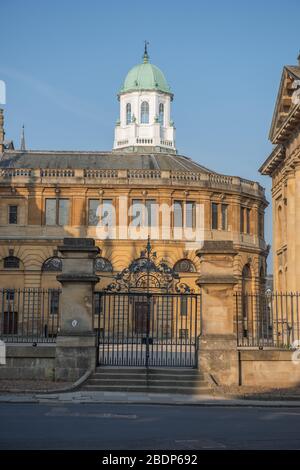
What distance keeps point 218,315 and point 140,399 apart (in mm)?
3963

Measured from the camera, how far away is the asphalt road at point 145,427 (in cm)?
1091

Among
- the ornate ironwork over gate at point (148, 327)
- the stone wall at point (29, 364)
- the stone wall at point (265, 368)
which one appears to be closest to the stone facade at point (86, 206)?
the ornate ironwork over gate at point (148, 327)

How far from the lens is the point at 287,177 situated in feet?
103

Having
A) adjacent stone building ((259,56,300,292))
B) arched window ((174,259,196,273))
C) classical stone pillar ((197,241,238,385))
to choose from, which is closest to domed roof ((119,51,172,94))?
arched window ((174,259,196,273))

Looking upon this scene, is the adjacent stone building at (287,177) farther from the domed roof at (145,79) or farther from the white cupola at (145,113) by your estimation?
the domed roof at (145,79)

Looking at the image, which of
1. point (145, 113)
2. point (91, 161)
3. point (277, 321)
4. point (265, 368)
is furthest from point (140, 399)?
point (145, 113)

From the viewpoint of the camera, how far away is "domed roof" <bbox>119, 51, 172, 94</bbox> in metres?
71.8

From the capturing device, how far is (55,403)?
1675 cm

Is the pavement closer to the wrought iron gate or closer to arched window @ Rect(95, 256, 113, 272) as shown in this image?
the wrought iron gate

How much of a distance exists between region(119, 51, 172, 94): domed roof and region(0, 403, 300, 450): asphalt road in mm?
58358

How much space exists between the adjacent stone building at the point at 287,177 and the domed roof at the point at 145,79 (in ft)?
124

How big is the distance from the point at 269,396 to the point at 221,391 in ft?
4.75

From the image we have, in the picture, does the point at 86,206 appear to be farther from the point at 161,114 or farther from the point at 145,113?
the point at 161,114
